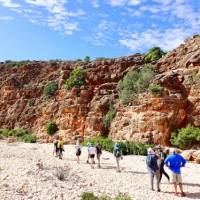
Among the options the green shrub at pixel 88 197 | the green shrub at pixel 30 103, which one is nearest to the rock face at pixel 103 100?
the green shrub at pixel 30 103

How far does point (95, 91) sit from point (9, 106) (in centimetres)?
2525

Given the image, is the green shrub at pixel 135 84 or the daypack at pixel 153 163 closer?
the daypack at pixel 153 163

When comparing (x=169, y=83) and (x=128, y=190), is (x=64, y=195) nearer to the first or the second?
(x=128, y=190)

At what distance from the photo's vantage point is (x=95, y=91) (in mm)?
63406

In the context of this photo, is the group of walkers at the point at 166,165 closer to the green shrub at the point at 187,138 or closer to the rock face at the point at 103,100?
the green shrub at the point at 187,138

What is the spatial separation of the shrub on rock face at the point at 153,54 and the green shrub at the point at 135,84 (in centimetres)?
1379

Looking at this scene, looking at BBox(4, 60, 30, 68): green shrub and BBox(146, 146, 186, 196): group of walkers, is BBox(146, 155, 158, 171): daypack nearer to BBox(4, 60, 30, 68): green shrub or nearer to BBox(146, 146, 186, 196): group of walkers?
BBox(146, 146, 186, 196): group of walkers

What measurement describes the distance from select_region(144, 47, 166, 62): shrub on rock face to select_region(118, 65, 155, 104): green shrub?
1379 centimetres

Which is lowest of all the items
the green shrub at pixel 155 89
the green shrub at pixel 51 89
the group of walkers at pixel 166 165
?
the group of walkers at pixel 166 165

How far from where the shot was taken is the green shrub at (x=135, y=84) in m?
49.7

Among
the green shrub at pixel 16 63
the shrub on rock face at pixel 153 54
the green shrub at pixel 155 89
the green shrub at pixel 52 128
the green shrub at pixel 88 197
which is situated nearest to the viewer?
the green shrub at pixel 88 197

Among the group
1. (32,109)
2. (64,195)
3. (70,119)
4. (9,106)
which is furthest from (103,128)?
(64,195)

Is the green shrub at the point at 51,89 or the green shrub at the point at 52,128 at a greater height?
the green shrub at the point at 51,89

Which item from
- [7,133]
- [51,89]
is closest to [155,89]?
[51,89]
